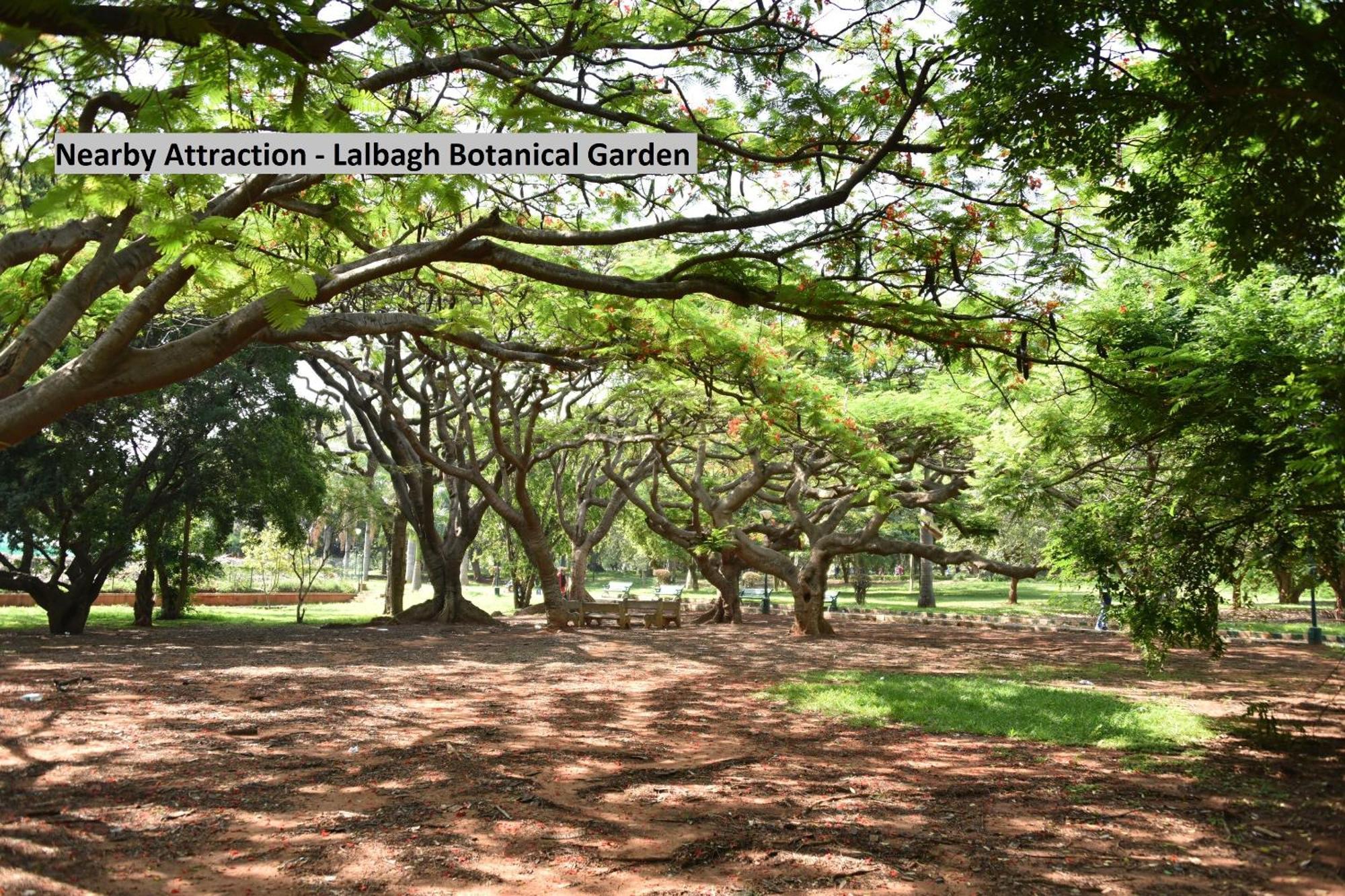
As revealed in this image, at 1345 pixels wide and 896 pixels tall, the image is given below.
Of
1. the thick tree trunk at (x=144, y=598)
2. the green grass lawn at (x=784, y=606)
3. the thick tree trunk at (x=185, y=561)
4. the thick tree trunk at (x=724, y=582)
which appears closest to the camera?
the thick tree trunk at (x=144, y=598)

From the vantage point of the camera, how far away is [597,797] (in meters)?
5.73

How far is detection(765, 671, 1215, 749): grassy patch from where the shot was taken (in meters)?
7.88

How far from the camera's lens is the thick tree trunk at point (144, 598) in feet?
63.9

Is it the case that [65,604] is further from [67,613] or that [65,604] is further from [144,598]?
[144,598]

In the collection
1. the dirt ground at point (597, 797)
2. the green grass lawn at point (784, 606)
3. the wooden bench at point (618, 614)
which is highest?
the dirt ground at point (597, 797)

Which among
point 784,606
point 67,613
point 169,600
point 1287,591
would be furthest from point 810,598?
point 1287,591

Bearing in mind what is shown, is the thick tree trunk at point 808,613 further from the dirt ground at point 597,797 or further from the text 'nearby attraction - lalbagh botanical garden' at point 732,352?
the dirt ground at point 597,797

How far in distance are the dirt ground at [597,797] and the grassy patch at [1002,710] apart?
0.41m

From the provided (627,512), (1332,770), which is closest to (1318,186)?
(1332,770)

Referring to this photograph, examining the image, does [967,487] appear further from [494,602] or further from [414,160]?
[494,602]

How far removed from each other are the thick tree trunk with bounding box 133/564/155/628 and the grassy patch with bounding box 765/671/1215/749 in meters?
15.0

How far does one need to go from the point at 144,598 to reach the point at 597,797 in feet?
57.9

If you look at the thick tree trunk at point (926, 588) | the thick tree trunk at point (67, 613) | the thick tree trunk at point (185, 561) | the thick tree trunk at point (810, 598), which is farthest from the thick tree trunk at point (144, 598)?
the thick tree trunk at point (926, 588)

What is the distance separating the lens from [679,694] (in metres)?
10.4
